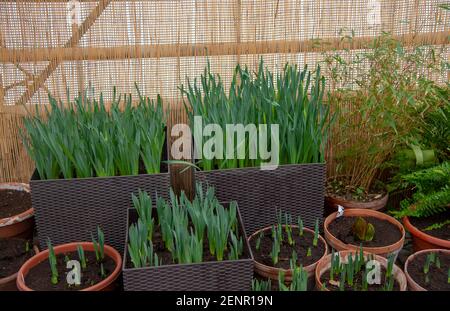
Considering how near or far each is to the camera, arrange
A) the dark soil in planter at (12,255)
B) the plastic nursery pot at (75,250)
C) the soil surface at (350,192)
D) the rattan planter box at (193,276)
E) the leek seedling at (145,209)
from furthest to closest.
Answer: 1. the soil surface at (350,192)
2. the dark soil in planter at (12,255)
3. the leek seedling at (145,209)
4. the plastic nursery pot at (75,250)
5. the rattan planter box at (193,276)

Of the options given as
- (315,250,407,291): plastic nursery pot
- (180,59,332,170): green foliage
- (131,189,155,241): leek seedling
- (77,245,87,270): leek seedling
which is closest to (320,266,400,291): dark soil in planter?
(315,250,407,291): plastic nursery pot

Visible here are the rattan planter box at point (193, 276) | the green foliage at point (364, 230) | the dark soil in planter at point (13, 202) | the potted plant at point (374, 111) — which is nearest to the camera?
the rattan planter box at point (193, 276)

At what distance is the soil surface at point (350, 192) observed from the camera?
2666 millimetres

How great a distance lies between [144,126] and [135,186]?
0.87 feet

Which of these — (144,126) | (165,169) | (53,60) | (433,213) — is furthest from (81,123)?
(433,213)

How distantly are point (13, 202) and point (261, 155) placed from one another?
4.19 ft

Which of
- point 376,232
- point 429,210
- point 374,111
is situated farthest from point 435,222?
point 374,111

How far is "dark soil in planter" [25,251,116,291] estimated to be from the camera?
1.93m

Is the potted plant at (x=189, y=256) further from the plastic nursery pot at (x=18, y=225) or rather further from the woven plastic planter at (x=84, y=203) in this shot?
the plastic nursery pot at (x=18, y=225)

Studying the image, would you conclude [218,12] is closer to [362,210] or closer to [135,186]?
[135,186]

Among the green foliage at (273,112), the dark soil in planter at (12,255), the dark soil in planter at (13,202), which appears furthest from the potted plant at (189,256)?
the dark soil in planter at (13,202)

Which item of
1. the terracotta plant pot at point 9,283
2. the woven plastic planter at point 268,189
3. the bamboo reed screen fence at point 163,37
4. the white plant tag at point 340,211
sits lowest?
the terracotta plant pot at point 9,283

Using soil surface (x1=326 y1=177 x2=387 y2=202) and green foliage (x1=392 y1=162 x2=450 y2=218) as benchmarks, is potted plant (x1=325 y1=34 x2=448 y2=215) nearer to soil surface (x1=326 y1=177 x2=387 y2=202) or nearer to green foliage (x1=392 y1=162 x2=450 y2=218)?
soil surface (x1=326 y1=177 x2=387 y2=202)

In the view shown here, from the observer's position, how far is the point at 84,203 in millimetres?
2254
